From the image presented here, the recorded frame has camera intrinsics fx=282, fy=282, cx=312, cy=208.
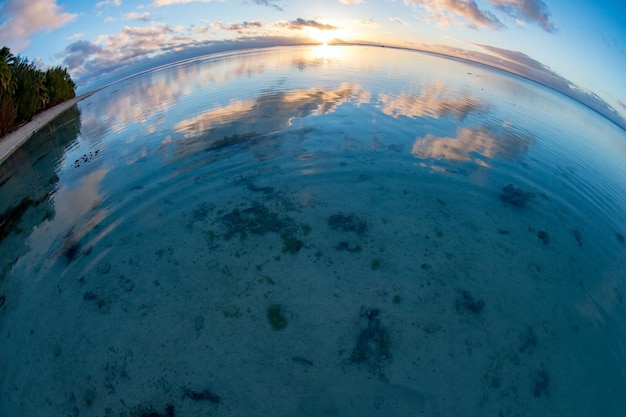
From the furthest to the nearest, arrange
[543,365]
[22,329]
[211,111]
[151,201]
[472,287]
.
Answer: [211,111] → [151,201] → [472,287] → [22,329] → [543,365]

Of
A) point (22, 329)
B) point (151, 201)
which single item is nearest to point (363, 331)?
point (22, 329)

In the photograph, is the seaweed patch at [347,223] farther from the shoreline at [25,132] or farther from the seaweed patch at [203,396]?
the shoreline at [25,132]

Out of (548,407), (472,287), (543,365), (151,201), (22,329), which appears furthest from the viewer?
(151,201)

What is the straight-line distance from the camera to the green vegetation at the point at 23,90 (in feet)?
95.9

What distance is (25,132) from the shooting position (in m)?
30.5

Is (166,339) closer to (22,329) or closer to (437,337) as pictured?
(22,329)

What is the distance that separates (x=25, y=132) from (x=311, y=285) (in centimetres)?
3899

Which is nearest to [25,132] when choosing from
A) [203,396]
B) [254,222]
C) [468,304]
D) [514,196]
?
[254,222]

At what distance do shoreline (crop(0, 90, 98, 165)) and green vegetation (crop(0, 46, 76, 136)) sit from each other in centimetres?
68

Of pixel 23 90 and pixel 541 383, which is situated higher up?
pixel 541 383

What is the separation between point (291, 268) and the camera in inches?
404

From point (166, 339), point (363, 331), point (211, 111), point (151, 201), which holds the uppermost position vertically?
point (363, 331)

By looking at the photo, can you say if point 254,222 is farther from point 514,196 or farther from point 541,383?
point 514,196

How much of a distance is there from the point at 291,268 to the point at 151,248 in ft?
19.0
